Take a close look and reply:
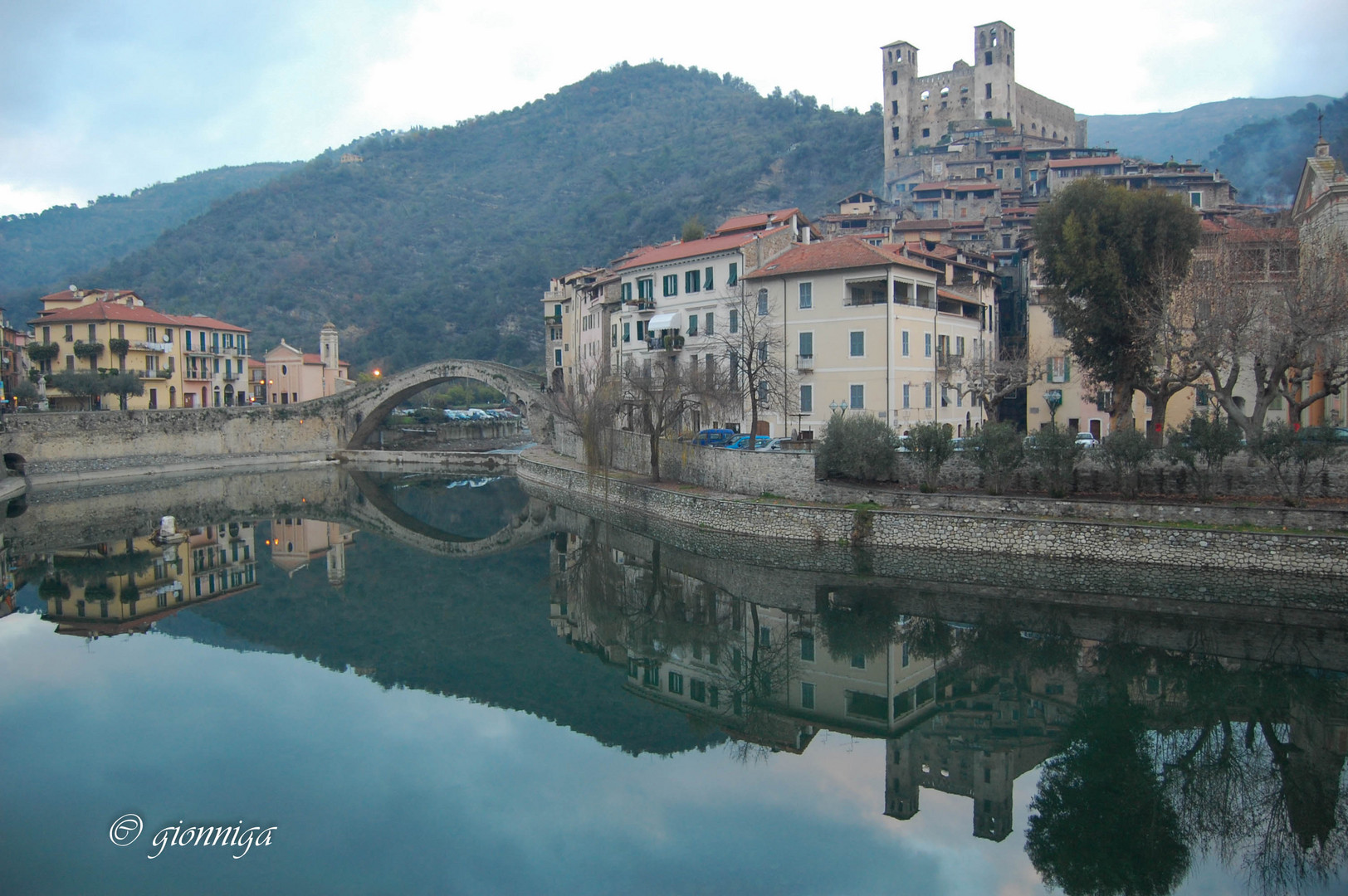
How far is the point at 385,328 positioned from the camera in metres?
99.9

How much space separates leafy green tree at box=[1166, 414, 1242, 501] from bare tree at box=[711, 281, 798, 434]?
48.9ft

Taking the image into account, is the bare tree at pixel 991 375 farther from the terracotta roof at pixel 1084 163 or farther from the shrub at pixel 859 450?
the terracotta roof at pixel 1084 163

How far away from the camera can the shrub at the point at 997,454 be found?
1000 inches

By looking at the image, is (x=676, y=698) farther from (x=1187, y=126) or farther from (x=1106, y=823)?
(x=1187, y=126)

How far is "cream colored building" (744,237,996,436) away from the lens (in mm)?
34656

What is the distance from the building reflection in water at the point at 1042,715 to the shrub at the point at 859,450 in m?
5.26

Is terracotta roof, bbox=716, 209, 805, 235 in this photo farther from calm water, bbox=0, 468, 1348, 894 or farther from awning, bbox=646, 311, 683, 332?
calm water, bbox=0, 468, 1348, 894

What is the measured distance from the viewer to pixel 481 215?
136 meters

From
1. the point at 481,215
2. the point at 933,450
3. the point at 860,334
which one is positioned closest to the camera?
the point at 933,450

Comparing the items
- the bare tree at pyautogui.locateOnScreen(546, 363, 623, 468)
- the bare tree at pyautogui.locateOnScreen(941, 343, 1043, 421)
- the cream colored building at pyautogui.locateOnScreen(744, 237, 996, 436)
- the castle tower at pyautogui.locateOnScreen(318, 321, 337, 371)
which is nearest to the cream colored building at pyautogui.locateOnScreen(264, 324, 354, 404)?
the castle tower at pyautogui.locateOnScreen(318, 321, 337, 371)

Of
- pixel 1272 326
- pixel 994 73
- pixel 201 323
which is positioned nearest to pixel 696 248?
pixel 1272 326

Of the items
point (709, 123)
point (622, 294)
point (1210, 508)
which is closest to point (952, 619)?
point (1210, 508)

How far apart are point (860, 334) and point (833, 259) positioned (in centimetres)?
335

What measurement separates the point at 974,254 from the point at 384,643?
3808cm
